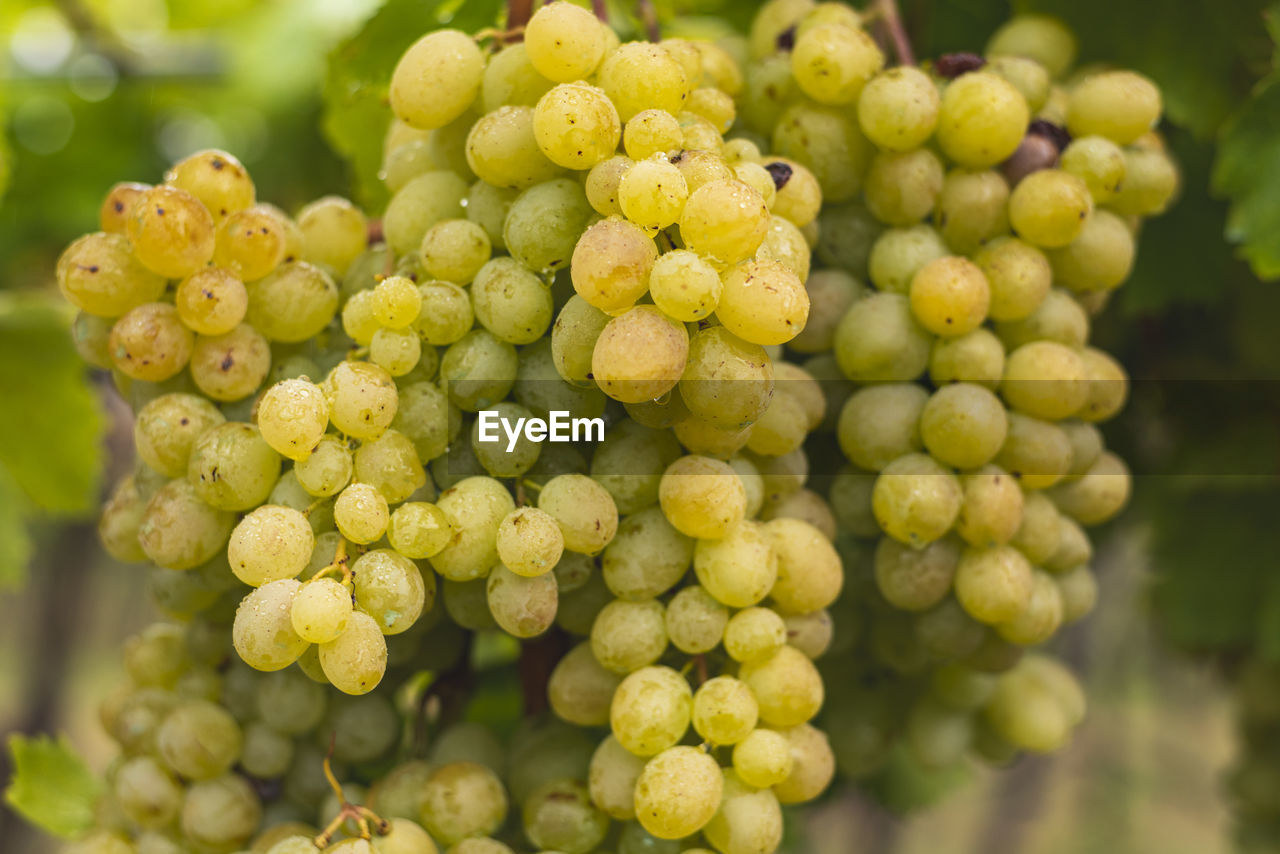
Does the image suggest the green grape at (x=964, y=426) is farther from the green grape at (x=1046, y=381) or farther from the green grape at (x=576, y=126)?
the green grape at (x=576, y=126)

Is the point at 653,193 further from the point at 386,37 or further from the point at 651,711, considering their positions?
the point at 386,37

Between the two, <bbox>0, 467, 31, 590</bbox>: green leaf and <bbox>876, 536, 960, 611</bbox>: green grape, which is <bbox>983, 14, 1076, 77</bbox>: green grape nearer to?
<bbox>876, 536, 960, 611</bbox>: green grape

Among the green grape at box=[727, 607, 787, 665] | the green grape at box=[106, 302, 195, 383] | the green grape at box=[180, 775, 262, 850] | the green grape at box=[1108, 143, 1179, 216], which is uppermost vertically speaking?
the green grape at box=[1108, 143, 1179, 216]

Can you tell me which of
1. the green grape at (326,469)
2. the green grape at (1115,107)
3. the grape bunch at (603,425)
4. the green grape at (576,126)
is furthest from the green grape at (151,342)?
the green grape at (1115,107)

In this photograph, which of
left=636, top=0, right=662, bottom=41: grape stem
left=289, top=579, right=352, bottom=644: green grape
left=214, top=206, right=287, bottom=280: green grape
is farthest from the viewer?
left=636, top=0, right=662, bottom=41: grape stem

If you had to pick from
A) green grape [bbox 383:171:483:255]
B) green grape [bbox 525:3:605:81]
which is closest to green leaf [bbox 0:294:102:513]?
green grape [bbox 383:171:483:255]

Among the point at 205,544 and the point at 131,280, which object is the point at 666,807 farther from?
the point at 131,280

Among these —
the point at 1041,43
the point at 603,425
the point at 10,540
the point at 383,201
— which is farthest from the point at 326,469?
the point at 10,540
